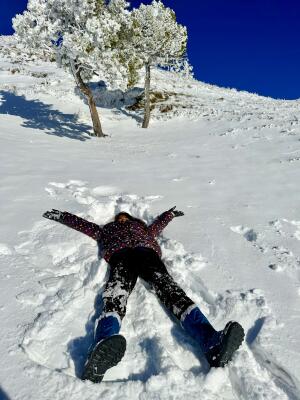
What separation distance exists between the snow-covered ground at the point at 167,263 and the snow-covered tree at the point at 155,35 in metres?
8.01

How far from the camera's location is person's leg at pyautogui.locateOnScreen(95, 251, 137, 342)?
3780 mm

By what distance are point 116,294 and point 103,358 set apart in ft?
3.32

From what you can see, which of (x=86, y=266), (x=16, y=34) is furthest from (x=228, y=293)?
(x=16, y=34)

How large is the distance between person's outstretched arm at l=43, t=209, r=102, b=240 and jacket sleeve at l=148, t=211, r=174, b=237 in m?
0.86

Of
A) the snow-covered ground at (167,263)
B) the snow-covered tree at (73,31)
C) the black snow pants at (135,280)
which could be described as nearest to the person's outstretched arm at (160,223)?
the snow-covered ground at (167,263)

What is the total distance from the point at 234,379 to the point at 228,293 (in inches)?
52.9

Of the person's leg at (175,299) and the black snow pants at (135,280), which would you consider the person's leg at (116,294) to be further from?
the person's leg at (175,299)

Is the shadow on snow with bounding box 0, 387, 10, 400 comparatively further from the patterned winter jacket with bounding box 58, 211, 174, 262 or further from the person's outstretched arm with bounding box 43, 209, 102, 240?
the person's outstretched arm with bounding box 43, 209, 102, 240

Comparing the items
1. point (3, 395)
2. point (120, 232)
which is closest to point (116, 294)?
point (120, 232)

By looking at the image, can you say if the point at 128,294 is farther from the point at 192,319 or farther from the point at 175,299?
the point at 192,319

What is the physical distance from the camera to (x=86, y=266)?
526cm

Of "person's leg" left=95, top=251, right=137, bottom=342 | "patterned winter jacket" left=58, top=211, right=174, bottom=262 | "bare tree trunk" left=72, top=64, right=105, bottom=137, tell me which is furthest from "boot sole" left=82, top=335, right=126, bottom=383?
"bare tree trunk" left=72, top=64, right=105, bottom=137

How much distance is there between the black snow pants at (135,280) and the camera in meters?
4.19

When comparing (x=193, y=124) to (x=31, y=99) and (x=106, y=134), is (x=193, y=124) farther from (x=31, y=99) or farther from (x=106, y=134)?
(x=31, y=99)
